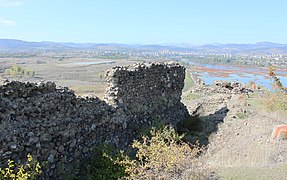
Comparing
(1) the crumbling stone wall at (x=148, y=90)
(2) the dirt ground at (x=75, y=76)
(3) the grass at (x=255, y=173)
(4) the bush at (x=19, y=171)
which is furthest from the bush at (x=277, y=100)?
(4) the bush at (x=19, y=171)

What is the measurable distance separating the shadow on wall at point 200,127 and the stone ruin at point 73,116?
1.20m

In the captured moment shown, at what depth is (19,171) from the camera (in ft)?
19.0

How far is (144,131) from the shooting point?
1051 cm

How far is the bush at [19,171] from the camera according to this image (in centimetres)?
560

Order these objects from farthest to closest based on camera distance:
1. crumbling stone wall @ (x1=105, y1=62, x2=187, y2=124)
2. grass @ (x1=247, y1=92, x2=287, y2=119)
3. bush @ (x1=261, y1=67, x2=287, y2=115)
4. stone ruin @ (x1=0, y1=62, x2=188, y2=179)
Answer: bush @ (x1=261, y1=67, x2=287, y2=115)
grass @ (x1=247, y1=92, x2=287, y2=119)
crumbling stone wall @ (x1=105, y1=62, x2=187, y2=124)
stone ruin @ (x1=0, y1=62, x2=188, y2=179)

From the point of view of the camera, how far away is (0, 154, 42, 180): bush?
5.60 meters

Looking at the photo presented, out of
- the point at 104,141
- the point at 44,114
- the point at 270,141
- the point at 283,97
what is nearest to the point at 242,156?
the point at 270,141

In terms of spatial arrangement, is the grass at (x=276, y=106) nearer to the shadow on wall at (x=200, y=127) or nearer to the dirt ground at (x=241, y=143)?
the dirt ground at (x=241, y=143)

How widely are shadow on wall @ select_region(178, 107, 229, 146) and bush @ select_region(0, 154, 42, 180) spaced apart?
651 centimetres

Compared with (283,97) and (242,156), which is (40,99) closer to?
(242,156)

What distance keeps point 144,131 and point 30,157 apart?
497cm

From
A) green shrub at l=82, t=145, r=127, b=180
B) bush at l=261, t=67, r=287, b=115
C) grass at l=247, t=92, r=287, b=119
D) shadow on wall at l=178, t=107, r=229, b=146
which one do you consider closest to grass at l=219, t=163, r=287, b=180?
green shrub at l=82, t=145, r=127, b=180

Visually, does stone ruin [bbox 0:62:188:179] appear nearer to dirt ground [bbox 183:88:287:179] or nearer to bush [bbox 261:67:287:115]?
dirt ground [bbox 183:88:287:179]

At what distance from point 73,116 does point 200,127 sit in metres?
6.79
